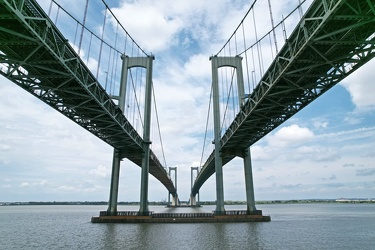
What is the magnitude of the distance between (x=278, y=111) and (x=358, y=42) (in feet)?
47.1

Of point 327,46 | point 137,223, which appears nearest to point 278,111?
point 327,46

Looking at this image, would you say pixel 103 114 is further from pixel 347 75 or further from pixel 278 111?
pixel 347 75

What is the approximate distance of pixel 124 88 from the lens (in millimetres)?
43594

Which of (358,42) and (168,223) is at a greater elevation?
(358,42)

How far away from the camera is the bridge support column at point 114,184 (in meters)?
43.4

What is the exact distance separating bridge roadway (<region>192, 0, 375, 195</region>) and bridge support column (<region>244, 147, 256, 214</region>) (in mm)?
14522

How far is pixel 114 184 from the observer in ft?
147

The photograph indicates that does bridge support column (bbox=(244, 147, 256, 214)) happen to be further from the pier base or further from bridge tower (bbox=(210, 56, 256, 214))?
the pier base

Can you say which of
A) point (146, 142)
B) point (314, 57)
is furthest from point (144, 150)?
point (314, 57)

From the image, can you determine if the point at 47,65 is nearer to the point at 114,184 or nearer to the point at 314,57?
the point at 314,57

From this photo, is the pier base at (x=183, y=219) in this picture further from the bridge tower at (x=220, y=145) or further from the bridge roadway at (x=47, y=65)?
the bridge roadway at (x=47, y=65)

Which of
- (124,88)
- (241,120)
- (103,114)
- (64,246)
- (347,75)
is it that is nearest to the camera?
(347,75)

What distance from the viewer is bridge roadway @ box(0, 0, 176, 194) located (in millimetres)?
14594

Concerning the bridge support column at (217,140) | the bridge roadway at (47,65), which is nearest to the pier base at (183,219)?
the bridge support column at (217,140)
